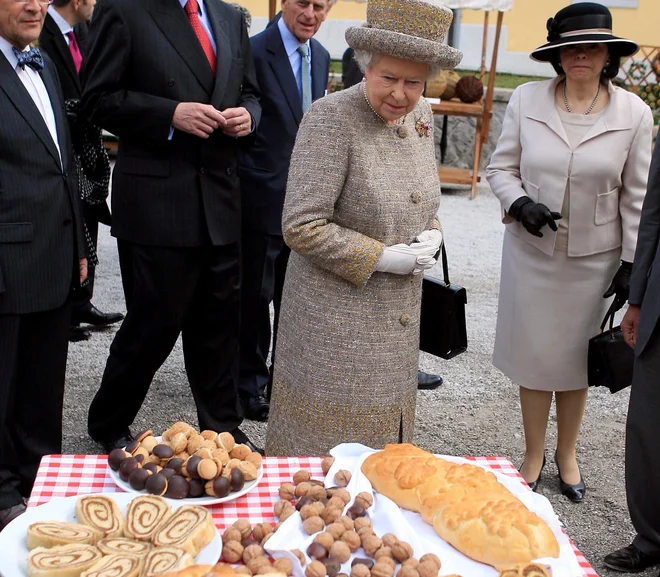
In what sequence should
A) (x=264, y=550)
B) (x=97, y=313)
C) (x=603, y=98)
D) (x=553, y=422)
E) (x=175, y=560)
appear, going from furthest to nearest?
(x=97, y=313) → (x=553, y=422) → (x=603, y=98) → (x=264, y=550) → (x=175, y=560)

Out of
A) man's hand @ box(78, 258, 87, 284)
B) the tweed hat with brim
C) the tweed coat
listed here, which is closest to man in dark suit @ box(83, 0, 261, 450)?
man's hand @ box(78, 258, 87, 284)

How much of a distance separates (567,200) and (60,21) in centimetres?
301

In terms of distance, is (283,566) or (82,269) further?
(82,269)

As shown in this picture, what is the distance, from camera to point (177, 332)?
10.9ft

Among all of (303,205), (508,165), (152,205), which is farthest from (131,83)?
(508,165)

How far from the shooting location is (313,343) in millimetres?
2375

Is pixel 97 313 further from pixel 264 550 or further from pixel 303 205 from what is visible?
pixel 264 550

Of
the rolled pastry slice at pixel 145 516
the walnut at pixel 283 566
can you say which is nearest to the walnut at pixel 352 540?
the walnut at pixel 283 566

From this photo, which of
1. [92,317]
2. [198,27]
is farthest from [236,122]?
[92,317]

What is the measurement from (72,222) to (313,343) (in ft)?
3.52

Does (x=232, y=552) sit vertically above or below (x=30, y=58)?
below

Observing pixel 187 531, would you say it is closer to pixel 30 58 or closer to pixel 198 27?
pixel 30 58

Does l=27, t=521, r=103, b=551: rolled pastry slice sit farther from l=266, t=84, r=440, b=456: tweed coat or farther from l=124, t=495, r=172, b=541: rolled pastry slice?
l=266, t=84, r=440, b=456: tweed coat

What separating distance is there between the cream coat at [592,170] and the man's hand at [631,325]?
1.02ft
